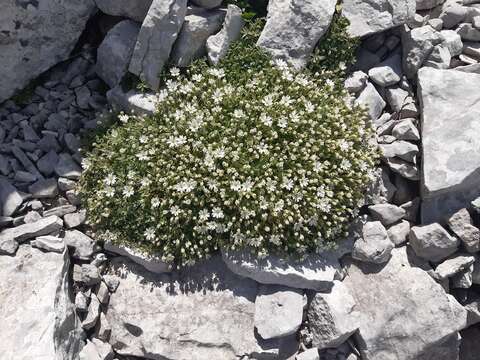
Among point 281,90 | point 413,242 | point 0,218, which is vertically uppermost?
point 281,90

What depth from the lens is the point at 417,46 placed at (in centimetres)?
749

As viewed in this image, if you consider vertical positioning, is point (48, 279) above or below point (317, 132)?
below

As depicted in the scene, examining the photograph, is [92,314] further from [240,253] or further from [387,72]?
[387,72]

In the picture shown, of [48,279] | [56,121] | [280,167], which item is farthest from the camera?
[56,121]

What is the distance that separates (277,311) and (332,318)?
0.69 meters

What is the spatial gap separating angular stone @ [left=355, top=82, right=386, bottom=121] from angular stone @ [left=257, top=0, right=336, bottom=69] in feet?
3.20

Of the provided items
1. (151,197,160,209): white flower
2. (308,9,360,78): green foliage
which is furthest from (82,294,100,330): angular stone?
(308,9,360,78): green foliage

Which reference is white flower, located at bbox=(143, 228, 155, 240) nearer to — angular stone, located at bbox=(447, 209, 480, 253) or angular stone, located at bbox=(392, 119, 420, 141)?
angular stone, located at bbox=(392, 119, 420, 141)

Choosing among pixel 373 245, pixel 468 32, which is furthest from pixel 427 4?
pixel 373 245

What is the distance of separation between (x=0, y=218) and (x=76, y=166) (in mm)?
1242

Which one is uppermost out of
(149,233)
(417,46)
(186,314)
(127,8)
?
(127,8)

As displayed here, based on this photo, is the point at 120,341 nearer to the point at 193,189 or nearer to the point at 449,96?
the point at 193,189

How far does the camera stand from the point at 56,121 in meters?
7.63

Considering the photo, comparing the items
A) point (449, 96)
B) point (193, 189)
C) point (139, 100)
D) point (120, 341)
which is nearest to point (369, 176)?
point (449, 96)
